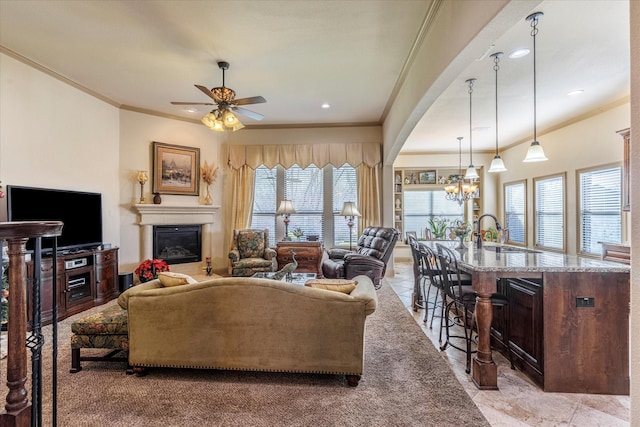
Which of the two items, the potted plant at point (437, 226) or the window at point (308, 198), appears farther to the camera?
the potted plant at point (437, 226)

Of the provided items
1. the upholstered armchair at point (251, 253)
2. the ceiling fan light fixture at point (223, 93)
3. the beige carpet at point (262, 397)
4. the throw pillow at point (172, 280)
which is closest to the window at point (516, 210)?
the upholstered armchair at point (251, 253)

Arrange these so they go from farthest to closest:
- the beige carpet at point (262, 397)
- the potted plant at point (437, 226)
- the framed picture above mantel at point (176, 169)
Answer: the potted plant at point (437, 226) → the framed picture above mantel at point (176, 169) → the beige carpet at point (262, 397)

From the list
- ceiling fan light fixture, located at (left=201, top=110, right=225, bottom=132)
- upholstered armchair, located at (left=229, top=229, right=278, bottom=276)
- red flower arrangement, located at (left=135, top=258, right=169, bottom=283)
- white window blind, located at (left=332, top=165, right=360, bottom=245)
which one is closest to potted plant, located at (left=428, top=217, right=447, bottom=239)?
white window blind, located at (left=332, top=165, right=360, bottom=245)

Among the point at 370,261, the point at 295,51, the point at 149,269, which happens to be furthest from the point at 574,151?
the point at 149,269

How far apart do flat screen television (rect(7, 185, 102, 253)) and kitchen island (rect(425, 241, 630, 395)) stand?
4.56m

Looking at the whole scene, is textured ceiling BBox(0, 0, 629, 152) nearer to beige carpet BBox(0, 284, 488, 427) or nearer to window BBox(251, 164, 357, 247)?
window BBox(251, 164, 357, 247)

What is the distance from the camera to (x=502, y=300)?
2561 millimetres

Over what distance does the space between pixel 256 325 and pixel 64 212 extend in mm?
3382

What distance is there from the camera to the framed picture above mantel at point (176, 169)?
5664 millimetres

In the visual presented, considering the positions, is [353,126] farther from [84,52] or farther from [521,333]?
[521,333]

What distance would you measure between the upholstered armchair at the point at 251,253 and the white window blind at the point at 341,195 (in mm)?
1463

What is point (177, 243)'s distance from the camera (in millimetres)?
5891

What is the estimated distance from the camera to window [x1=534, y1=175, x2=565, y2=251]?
20.0ft

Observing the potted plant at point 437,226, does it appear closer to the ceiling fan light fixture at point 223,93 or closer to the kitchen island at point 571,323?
the kitchen island at point 571,323
